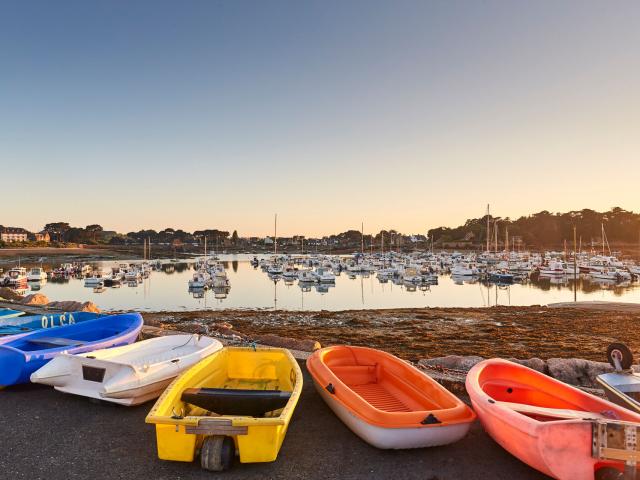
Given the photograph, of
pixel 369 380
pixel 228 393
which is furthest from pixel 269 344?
pixel 228 393

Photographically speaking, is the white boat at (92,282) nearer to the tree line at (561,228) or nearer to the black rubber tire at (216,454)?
the black rubber tire at (216,454)

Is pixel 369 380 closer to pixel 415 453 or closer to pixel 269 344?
pixel 415 453

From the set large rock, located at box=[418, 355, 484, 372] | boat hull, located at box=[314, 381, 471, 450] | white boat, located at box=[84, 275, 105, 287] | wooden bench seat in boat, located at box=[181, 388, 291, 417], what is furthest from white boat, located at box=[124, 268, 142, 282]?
boat hull, located at box=[314, 381, 471, 450]

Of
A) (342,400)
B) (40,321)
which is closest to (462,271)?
(40,321)

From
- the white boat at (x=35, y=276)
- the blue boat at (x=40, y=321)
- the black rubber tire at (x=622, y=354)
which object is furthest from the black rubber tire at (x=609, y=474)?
the white boat at (x=35, y=276)

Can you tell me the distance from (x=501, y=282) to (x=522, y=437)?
51308 mm

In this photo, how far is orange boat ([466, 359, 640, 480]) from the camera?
3402 mm

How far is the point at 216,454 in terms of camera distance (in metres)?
3.93

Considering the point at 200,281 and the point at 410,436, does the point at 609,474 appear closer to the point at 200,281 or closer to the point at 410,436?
the point at 410,436

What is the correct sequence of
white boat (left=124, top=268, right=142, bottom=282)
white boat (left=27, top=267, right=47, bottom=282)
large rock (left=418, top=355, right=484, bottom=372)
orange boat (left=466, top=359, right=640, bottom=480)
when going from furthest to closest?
white boat (left=27, top=267, right=47, bottom=282), white boat (left=124, top=268, right=142, bottom=282), large rock (left=418, top=355, right=484, bottom=372), orange boat (left=466, top=359, right=640, bottom=480)

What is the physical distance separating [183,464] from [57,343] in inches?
175

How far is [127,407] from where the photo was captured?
18.0 ft

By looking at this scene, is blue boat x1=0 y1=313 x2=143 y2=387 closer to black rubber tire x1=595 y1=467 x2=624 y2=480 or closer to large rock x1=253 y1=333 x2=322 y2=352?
large rock x1=253 y1=333 x2=322 y2=352

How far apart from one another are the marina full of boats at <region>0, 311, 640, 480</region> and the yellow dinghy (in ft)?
0.04
